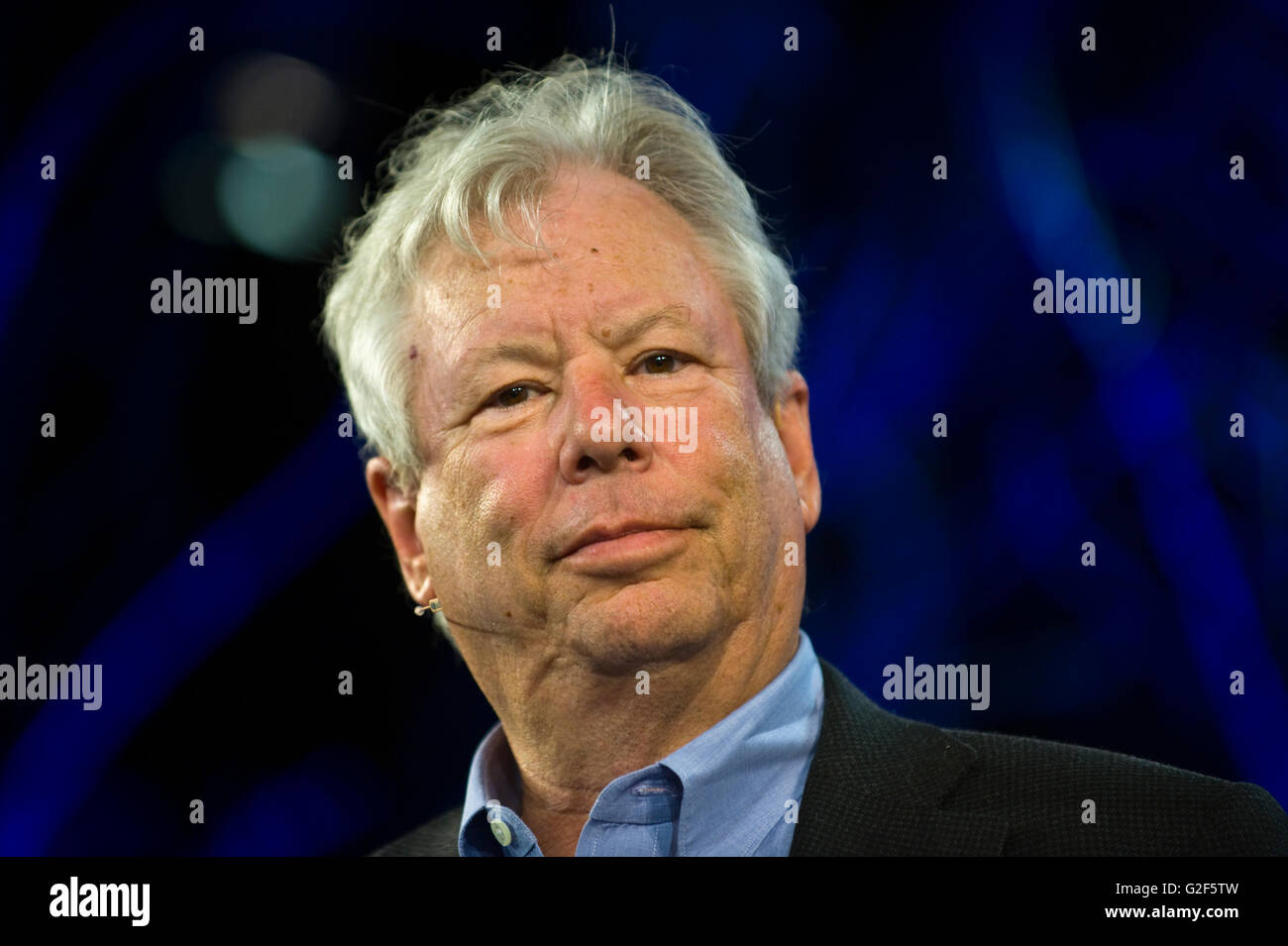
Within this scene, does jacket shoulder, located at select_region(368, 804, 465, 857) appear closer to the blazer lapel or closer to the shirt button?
the shirt button

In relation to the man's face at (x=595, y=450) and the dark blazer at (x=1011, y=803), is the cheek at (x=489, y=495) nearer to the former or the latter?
the man's face at (x=595, y=450)

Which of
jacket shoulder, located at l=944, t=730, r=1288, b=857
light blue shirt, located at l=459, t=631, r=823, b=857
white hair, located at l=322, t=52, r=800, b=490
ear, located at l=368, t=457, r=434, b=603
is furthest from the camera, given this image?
ear, located at l=368, t=457, r=434, b=603

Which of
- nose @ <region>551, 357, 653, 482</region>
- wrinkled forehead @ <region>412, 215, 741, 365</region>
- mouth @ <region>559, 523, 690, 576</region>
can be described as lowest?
mouth @ <region>559, 523, 690, 576</region>

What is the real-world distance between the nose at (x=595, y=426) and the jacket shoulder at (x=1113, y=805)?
93cm

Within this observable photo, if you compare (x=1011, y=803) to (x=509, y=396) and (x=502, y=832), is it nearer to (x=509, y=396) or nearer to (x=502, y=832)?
(x=502, y=832)

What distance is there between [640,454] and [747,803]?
74 cm

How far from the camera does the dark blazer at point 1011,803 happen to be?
2520 millimetres

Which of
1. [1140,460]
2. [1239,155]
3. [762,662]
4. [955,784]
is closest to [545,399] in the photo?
[762,662]

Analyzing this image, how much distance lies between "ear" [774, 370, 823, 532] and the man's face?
6 cm

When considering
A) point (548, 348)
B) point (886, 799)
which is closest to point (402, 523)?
point (548, 348)

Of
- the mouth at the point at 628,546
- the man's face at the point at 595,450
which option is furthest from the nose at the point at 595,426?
the mouth at the point at 628,546

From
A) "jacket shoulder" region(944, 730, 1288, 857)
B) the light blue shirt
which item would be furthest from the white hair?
"jacket shoulder" region(944, 730, 1288, 857)

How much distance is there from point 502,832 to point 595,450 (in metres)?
0.87

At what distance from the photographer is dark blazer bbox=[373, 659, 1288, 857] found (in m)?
2.52
